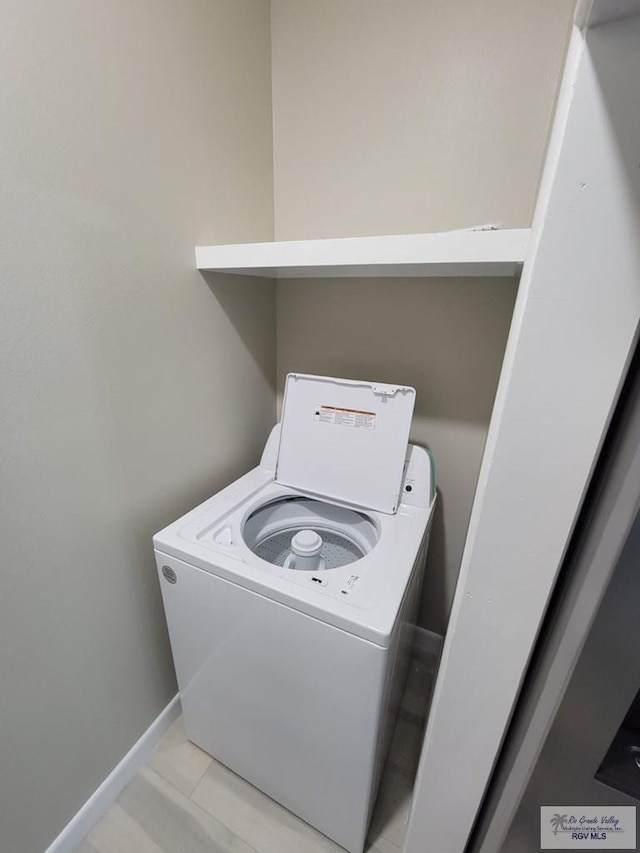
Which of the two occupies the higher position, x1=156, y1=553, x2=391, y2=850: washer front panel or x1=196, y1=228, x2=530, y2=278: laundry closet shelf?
x1=196, y1=228, x2=530, y2=278: laundry closet shelf

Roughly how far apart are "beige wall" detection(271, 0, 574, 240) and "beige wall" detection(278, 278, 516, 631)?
0.69 feet

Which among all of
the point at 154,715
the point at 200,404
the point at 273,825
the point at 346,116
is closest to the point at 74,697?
the point at 154,715

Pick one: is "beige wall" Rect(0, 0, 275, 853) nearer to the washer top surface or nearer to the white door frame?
the washer top surface

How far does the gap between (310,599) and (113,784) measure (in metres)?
1.03

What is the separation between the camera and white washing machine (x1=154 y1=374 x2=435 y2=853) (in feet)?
2.52

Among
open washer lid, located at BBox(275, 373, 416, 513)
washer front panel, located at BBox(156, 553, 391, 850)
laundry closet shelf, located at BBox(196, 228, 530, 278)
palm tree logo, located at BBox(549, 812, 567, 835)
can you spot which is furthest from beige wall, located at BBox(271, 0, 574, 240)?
palm tree logo, located at BBox(549, 812, 567, 835)

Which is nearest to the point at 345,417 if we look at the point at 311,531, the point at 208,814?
the point at 311,531

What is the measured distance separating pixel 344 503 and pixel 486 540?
0.72 m

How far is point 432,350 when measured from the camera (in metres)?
1.26

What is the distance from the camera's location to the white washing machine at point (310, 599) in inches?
30.3

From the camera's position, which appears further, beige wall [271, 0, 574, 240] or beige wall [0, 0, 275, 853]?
beige wall [271, 0, 574, 240]

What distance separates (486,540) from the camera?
49 centimetres
